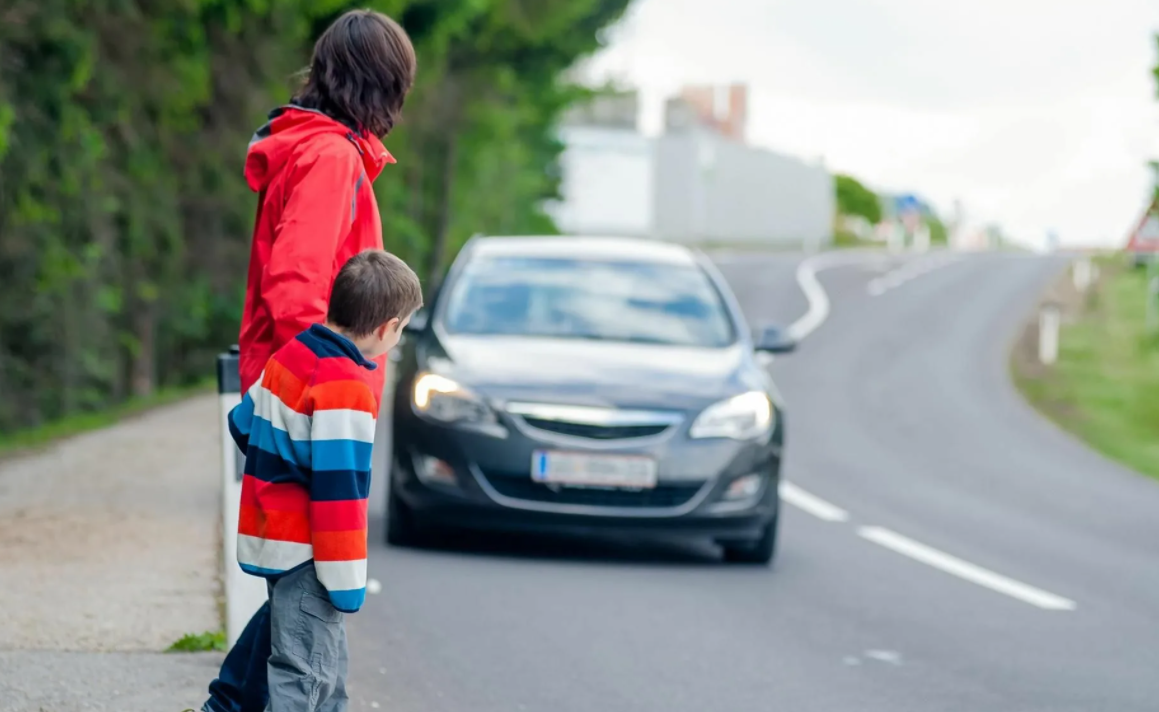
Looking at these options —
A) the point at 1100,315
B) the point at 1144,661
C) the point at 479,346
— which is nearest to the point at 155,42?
the point at 479,346

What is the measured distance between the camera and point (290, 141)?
4.92m

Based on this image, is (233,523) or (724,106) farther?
(724,106)

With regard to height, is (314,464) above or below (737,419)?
above

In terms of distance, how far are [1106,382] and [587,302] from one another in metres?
16.4

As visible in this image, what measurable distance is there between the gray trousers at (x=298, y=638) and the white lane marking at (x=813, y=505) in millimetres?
8123

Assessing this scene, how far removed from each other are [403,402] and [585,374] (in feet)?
2.83

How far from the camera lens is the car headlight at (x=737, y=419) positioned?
29.7ft

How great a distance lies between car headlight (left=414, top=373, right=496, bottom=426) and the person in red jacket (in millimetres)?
3981

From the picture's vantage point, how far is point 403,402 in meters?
9.23

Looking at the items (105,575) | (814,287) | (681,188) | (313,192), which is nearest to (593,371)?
(105,575)

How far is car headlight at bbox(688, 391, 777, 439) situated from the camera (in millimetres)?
9062

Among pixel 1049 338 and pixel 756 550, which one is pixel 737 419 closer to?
pixel 756 550

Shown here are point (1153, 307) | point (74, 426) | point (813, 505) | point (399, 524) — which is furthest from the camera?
point (1153, 307)

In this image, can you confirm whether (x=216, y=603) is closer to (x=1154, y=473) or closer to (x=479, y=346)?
(x=479, y=346)
